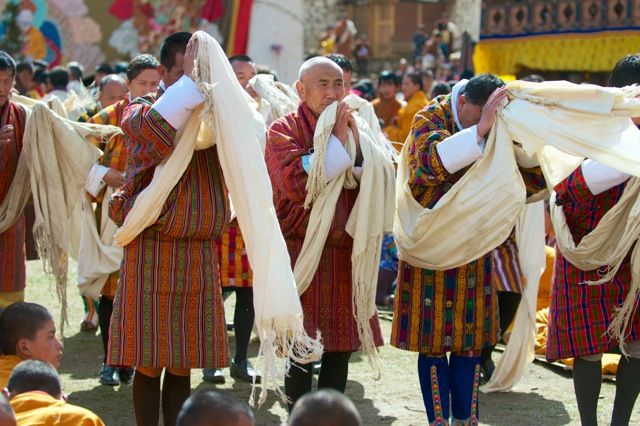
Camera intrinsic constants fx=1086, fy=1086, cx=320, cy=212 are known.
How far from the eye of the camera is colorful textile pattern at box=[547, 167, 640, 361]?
495 centimetres

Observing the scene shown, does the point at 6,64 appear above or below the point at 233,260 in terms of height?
above

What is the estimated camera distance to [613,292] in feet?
16.5

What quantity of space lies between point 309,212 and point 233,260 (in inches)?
65.5

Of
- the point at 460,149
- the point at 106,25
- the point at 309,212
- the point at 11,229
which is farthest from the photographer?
the point at 106,25

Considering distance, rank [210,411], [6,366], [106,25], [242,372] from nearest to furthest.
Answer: [210,411]
[6,366]
[242,372]
[106,25]

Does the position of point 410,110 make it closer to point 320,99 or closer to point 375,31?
point 320,99

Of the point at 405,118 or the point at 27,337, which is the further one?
the point at 405,118

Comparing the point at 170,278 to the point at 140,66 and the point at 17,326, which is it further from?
the point at 140,66

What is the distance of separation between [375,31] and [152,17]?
448 inches

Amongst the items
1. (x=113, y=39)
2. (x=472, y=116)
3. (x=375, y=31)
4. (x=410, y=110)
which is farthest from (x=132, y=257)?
(x=375, y=31)

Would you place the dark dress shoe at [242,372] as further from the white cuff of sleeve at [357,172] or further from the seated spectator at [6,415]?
the seated spectator at [6,415]

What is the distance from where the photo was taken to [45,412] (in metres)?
3.45

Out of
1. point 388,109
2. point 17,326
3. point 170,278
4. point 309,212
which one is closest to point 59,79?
point 388,109

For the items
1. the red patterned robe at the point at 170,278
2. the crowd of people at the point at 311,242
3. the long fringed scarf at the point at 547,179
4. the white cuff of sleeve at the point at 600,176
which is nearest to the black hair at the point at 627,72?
the crowd of people at the point at 311,242
